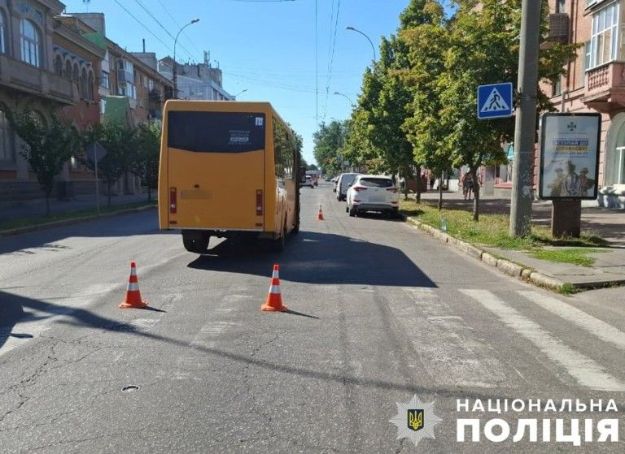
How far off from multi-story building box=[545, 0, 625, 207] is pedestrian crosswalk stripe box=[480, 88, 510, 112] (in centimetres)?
793

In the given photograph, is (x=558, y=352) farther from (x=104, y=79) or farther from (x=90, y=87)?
(x=104, y=79)

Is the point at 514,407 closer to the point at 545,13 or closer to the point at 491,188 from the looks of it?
the point at 545,13

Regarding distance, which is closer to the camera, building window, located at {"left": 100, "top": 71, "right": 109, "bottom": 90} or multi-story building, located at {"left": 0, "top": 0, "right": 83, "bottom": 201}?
multi-story building, located at {"left": 0, "top": 0, "right": 83, "bottom": 201}

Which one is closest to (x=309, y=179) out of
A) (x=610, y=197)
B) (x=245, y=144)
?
(x=610, y=197)

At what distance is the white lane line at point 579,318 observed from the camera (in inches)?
244

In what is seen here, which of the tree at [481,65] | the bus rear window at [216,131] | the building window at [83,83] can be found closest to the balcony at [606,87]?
the tree at [481,65]

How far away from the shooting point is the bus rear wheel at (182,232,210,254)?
11773 mm

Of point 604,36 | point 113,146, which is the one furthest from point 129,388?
point 113,146

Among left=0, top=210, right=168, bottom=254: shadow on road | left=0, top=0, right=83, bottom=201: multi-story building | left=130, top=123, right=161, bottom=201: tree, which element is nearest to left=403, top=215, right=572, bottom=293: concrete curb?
left=0, top=210, right=168, bottom=254: shadow on road

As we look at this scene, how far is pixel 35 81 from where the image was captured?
1148 inches

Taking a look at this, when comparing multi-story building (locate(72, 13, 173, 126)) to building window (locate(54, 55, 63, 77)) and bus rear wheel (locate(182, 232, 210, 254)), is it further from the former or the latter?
bus rear wheel (locate(182, 232, 210, 254))

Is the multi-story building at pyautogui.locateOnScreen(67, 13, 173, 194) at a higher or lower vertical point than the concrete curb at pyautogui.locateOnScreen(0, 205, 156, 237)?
higher

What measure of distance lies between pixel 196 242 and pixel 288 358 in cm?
736

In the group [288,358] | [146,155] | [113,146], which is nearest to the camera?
[288,358]
